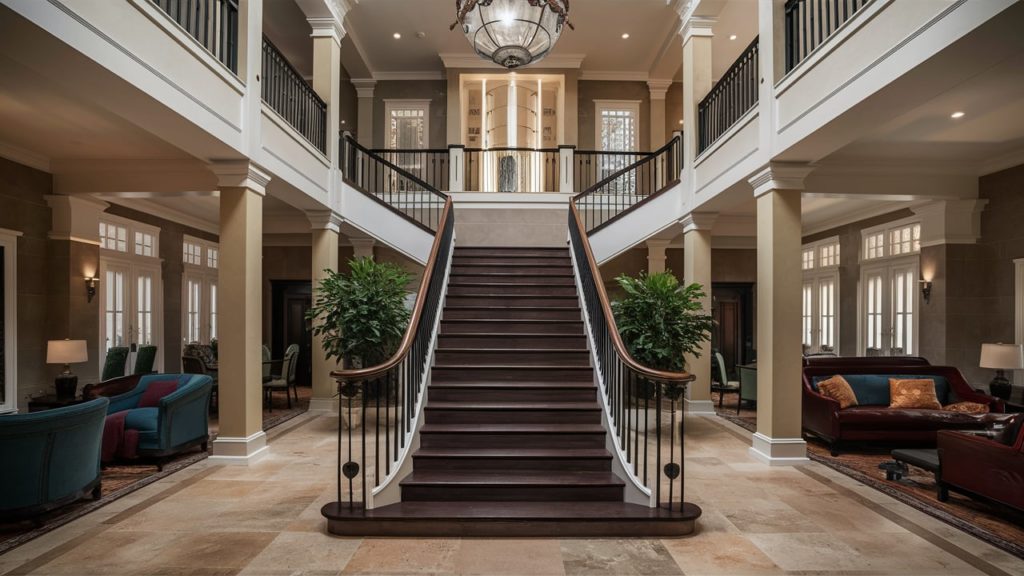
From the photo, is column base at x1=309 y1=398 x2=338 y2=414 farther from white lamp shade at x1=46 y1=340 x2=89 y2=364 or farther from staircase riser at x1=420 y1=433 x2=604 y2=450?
staircase riser at x1=420 y1=433 x2=604 y2=450

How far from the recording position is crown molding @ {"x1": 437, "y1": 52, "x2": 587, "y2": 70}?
11953 mm

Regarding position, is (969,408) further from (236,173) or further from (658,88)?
(658,88)

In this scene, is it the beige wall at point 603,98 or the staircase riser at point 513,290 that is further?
the beige wall at point 603,98

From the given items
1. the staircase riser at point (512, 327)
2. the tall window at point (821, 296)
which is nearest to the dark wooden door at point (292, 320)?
the staircase riser at point (512, 327)

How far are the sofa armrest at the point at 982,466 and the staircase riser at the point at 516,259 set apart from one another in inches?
198

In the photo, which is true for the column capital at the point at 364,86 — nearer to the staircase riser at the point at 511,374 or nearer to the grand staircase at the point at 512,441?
the grand staircase at the point at 512,441

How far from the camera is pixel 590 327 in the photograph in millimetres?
6207

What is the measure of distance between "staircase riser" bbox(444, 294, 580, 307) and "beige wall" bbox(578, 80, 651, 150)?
6.36 metres

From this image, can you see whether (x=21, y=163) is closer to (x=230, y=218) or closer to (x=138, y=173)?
(x=138, y=173)

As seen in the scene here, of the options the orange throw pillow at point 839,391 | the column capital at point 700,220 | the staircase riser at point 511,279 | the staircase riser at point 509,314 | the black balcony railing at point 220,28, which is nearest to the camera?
the black balcony railing at point 220,28

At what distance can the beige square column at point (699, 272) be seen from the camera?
322 inches

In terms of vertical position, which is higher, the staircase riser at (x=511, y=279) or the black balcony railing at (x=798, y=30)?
the black balcony railing at (x=798, y=30)

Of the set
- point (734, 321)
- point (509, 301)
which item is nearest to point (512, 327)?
point (509, 301)

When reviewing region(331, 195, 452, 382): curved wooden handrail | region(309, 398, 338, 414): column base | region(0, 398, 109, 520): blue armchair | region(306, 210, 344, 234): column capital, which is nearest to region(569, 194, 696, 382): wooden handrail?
region(331, 195, 452, 382): curved wooden handrail
